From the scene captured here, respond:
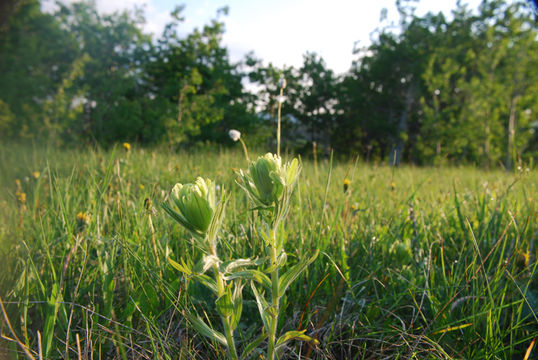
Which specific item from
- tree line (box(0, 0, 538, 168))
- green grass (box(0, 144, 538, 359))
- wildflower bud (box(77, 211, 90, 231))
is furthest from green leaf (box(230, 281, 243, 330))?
tree line (box(0, 0, 538, 168))

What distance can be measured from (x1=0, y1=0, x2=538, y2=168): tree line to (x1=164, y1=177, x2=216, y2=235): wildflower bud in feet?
37.1

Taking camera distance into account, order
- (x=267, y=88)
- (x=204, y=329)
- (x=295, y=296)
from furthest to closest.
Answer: (x=267, y=88), (x=295, y=296), (x=204, y=329)

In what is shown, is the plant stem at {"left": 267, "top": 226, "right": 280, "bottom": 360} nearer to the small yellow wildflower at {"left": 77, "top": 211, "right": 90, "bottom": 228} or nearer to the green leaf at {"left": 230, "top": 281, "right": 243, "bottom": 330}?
the green leaf at {"left": 230, "top": 281, "right": 243, "bottom": 330}

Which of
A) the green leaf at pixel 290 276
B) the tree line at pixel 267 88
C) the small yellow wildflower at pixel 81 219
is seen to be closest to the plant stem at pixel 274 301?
the green leaf at pixel 290 276

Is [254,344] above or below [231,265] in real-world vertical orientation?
below

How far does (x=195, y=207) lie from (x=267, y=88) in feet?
43.5

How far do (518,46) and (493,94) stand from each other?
2220 millimetres

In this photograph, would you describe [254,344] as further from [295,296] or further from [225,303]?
[295,296]

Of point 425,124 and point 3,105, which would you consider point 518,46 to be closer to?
point 425,124

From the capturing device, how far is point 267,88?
44.0 ft

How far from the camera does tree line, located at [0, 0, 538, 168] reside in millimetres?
12664

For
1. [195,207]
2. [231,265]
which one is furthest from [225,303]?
[195,207]

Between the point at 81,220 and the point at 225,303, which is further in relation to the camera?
the point at 81,220

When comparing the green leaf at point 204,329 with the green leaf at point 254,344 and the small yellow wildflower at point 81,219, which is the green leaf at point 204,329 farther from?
the small yellow wildflower at point 81,219
